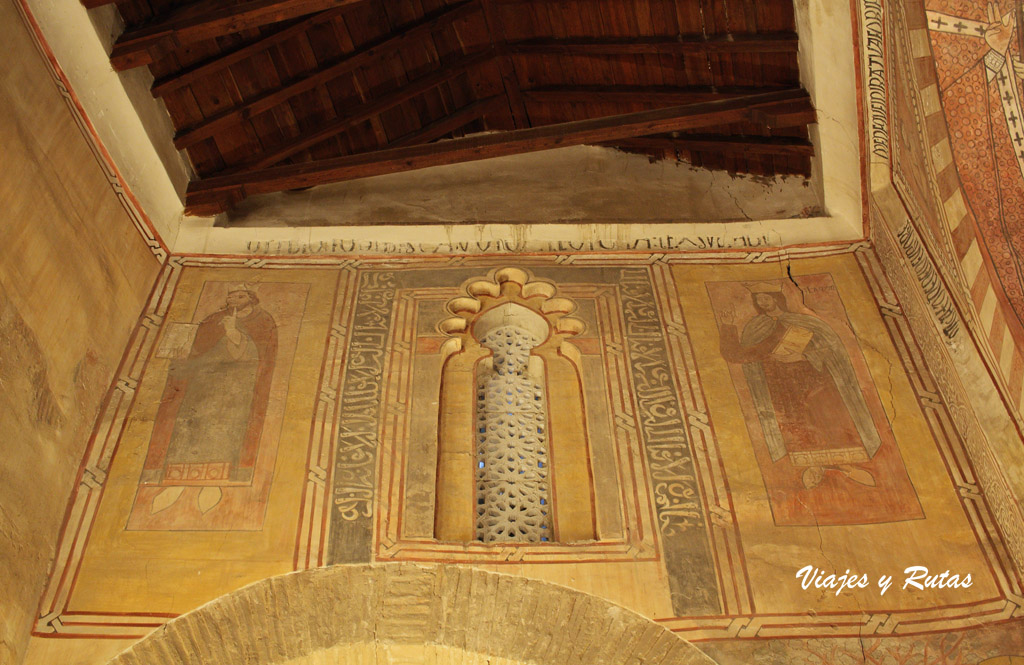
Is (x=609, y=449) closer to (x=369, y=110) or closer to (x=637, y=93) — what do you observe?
(x=637, y=93)

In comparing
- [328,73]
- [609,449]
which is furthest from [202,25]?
[609,449]

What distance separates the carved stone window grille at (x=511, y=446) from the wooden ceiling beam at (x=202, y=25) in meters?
2.51

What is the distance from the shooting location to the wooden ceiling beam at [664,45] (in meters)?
7.44

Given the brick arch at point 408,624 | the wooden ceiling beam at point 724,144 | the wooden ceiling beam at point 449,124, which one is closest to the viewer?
the brick arch at point 408,624

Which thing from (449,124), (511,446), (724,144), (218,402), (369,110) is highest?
(449,124)

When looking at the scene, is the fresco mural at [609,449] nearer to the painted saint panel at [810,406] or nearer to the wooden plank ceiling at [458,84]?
the painted saint panel at [810,406]

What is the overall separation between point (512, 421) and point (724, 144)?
338 cm

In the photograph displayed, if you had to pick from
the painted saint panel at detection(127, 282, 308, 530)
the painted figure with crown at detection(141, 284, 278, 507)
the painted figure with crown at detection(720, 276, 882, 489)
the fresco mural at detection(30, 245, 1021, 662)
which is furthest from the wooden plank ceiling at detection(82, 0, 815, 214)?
the painted figure with crown at detection(720, 276, 882, 489)

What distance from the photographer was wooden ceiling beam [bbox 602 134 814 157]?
7.97 meters

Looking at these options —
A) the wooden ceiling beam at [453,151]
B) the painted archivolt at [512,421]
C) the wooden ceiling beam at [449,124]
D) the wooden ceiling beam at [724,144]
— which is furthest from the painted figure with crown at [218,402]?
the wooden ceiling beam at [724,144]

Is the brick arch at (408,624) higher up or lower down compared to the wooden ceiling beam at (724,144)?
lower down

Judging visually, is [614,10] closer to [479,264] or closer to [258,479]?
[479,264]

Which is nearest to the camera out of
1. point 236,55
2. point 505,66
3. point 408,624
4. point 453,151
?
point 408,624

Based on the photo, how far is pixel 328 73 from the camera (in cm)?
803
